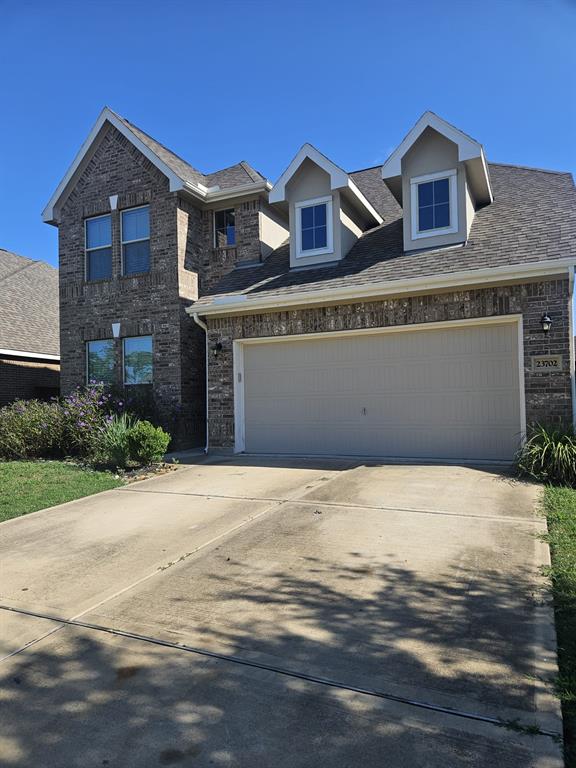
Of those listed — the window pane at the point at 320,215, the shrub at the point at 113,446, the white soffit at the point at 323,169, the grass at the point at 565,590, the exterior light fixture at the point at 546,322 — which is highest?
the white soffit at the point at 323,169

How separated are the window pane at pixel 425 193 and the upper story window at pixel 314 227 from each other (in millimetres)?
2061

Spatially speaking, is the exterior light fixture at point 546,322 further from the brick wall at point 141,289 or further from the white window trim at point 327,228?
the brick wall at point 141,289

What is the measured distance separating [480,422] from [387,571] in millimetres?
5929

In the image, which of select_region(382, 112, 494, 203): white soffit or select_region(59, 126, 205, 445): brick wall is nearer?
select_region(382, 112, 494, 203): white soffit

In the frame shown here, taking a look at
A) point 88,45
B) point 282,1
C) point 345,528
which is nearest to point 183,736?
point 345,528

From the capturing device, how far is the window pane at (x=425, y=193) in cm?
1120

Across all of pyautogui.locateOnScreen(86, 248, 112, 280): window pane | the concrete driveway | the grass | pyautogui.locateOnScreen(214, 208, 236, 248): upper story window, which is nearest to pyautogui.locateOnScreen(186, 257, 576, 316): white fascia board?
pyautogui.locateOnScreen(214, 208, 236, 248): upper story window

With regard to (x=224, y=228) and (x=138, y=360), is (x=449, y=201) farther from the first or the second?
(x=138, y=360)

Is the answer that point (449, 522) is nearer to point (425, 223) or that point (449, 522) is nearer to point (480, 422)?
point (480, 422)

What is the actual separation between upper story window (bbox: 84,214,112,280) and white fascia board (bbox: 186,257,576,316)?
3.65 m

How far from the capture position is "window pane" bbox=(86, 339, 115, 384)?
14.3 metres

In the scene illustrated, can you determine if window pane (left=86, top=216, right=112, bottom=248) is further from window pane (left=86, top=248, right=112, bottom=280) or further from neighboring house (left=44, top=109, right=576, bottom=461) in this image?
window pane (left=86, top=248, right=112, bottom=280)

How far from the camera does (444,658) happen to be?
10.6 ft

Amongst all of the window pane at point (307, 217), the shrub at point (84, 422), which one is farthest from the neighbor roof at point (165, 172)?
the shrub at point (84, 422)
